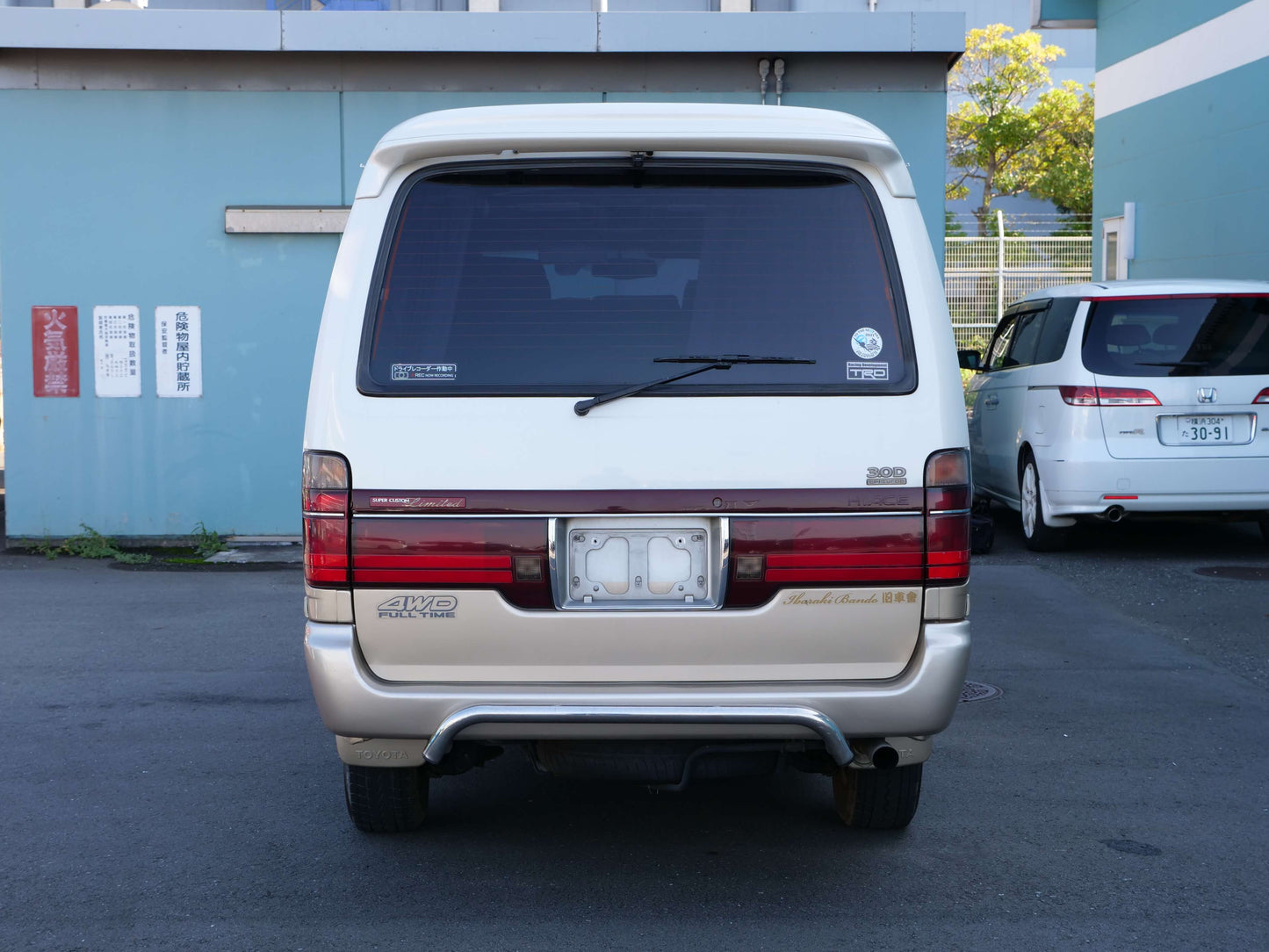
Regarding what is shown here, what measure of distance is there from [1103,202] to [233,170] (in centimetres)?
1263

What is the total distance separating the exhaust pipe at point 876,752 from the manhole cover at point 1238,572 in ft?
19.8

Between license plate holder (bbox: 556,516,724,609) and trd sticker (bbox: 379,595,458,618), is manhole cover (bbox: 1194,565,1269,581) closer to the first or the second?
license plate holder (bbox: 556,516,724,609)

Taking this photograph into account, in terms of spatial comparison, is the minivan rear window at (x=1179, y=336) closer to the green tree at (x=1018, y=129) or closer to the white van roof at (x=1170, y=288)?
the white van roof at (x=1170, y=288)

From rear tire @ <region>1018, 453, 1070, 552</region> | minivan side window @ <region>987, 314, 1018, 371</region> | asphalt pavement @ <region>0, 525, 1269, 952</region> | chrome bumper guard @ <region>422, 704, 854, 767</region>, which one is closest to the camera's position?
chrome bumper guard @ <region>422, 704, 854, 767</region>

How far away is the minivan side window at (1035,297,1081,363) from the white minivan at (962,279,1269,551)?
28mm

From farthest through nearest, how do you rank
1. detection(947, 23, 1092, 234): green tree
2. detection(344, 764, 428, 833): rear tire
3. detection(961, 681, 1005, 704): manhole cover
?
detection(947, 23, 1092, 234): green tree, detection(961, 681, 1005, 704): manhole cover, detection(344, 764, 428, 833): rear tire

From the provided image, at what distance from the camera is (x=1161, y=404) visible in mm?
8836

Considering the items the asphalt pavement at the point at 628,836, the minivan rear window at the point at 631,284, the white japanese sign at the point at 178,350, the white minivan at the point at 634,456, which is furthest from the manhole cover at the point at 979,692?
the white japanese sign at the point at 178,350

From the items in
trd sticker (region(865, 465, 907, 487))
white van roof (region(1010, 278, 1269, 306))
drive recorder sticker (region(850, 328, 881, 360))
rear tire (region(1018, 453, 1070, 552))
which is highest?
white van roof (region(1010, 278, 1269, 306))

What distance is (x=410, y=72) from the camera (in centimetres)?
1001

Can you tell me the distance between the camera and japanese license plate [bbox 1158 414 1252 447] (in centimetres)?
884

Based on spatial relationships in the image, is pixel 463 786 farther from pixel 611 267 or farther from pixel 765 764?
pixel 611 267

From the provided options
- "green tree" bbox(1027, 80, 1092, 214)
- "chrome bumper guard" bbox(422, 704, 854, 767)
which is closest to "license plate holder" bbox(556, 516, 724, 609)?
"chrome bumper guard" bbox(422, 704, 854, 767)

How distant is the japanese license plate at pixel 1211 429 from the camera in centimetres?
884
